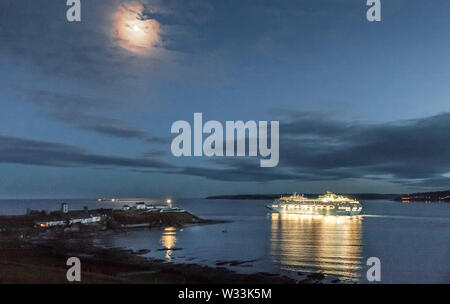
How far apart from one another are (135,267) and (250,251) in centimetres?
2074

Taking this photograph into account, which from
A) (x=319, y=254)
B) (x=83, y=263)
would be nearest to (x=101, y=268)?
(x=83, y=263)

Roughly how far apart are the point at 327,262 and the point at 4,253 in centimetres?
3695

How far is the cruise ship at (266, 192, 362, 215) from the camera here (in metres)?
143

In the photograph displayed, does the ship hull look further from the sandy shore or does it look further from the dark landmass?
the sandy shore

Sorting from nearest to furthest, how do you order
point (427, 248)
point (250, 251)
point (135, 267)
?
point (135, 267) → point (250, 251) → point (427, 248)

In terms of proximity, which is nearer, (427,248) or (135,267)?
(135,267)

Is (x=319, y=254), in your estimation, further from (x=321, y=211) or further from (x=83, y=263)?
(x=321, y=211)

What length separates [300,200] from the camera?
514ft

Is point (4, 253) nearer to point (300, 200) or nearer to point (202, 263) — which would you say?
point (202, 263)

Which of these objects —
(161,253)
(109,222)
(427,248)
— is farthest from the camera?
(109,222)

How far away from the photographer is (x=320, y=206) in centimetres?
14825
